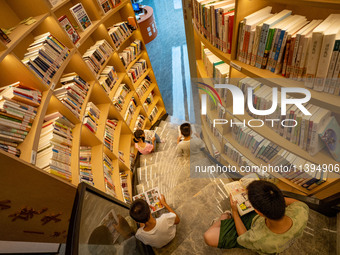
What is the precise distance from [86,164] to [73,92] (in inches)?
31.9

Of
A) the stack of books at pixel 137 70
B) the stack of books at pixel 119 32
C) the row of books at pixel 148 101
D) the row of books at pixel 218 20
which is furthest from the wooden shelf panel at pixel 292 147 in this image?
the row of books at pixel 148 101

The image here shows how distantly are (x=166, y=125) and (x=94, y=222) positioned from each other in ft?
11.2

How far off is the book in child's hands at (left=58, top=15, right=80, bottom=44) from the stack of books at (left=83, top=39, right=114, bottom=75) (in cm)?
35

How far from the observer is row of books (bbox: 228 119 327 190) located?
1.91 metres

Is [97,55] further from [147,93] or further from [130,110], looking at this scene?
[147,93]

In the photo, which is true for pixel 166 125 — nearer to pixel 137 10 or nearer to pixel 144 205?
pixel 144 205

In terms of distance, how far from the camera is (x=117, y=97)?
325cm

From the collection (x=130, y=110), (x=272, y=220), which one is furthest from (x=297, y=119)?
(x=130, y=110)

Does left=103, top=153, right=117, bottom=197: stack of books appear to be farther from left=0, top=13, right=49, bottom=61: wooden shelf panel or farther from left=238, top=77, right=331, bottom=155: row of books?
left=238, top=77, right=331, bottom=155: row of books

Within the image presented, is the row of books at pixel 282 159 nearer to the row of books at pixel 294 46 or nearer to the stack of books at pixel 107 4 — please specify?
the row of books at pixel 294 46

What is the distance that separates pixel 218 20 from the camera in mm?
1813

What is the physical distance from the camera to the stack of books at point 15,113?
52.3 inches

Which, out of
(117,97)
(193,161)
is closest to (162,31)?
(117,97)

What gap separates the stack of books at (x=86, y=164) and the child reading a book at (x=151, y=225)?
56 cm
